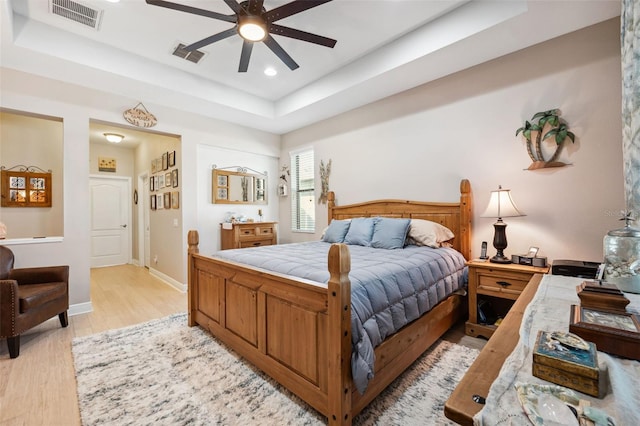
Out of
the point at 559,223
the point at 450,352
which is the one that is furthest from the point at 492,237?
the point at 450,352

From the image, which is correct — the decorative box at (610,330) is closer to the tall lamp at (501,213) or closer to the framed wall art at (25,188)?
the tall lamp at (501,213)

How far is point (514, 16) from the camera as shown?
2.32 metres

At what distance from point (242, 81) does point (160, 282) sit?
3.57 m

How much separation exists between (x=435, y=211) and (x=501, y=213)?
2.58 ft

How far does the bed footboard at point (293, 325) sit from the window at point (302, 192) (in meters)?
2.68

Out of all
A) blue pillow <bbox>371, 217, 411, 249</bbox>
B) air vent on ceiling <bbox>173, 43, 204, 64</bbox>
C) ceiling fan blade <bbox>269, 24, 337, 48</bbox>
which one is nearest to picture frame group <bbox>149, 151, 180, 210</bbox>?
air vent on ceiling <bbox>173, 43, 204, 64</bbox>

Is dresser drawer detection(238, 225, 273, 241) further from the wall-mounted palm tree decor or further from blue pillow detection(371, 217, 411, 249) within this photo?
the wall-mounted palm tree decor

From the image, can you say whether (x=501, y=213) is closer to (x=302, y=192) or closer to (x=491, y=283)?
(x=491, y=283)

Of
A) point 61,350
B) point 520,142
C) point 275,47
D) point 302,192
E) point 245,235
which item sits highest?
point 275,47

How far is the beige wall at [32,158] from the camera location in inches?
160

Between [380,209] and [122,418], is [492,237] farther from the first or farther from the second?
[122,418]

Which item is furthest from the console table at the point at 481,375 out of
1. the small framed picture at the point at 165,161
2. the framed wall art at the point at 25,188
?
the framed wall art at the point at 25,188

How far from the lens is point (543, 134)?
270cm

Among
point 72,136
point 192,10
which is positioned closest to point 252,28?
point 192,10
